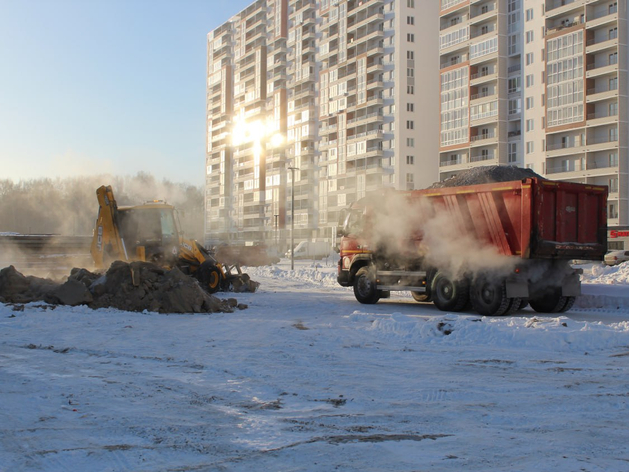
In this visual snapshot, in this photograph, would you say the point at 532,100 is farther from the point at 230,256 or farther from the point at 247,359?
the point at 247,359

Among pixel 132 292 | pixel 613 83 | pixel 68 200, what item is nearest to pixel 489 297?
pixel 132 292

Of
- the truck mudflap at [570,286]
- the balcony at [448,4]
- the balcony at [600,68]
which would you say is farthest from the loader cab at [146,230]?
the balcony at [448,4]

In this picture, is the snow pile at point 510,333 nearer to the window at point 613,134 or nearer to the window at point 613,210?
the window at point 613,210

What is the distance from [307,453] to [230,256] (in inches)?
1693

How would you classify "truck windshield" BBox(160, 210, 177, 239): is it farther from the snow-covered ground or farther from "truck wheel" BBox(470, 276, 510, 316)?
"truck wheel" BBox(470, 276, 510, 316)

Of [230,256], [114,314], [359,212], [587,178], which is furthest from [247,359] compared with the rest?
[587,178]

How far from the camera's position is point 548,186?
15.9 m

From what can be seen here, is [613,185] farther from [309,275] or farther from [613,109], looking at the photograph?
[309,275]

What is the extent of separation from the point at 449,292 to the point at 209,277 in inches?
368

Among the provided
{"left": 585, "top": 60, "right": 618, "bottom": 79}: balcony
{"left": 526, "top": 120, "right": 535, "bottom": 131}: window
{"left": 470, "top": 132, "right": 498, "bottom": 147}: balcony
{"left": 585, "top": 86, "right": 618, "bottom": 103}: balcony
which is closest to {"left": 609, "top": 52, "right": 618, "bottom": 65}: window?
{"left": 585, "top": 60, "right": 618, "bottom": 79}: balcony

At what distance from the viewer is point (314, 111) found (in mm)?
101625

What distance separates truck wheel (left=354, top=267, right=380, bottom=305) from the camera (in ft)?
65.0

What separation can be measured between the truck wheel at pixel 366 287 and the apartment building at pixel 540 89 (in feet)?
156

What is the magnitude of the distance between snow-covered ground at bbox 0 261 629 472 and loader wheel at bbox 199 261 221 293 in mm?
8521
